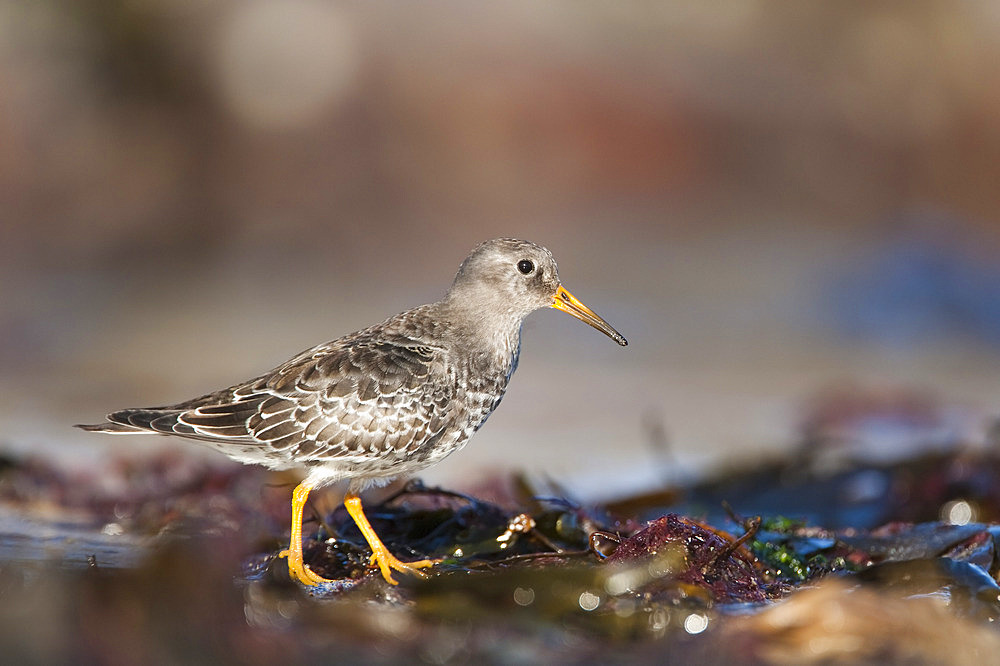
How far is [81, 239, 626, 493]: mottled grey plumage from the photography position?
518 cm

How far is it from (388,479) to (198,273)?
9044 mm

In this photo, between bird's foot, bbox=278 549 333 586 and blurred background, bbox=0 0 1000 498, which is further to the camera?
blurred background, bbox=0 0 1000 498

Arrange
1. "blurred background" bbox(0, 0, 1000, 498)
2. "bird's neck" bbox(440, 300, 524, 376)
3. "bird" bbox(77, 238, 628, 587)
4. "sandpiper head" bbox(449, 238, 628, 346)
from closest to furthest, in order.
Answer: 1. "bird" bbox(77, 238, 628, 587)
2. "bird's neck" bbox(440, 300, 524, 376)
3. "sandpiper head" bbox(449, 238, 628, 346)
4. "blurred background" bbox(0, 0, 1000, 498)

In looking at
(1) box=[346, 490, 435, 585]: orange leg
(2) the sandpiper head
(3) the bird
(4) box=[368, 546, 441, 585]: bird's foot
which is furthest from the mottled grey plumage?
(4) box=[368, 546, 441, 585]: bird's foot

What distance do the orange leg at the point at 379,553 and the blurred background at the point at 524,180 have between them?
5.05 metres

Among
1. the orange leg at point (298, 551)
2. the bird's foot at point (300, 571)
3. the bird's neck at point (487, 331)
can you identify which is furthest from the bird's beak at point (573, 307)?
the bird's foot at point (300, 571)

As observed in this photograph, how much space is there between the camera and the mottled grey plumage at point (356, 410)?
17.0 ft

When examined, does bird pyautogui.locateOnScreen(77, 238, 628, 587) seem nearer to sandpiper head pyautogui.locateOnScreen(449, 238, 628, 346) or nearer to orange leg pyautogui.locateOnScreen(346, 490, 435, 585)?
orange leg pyautogui.locateOnScreen(346, 490, 435, 585)

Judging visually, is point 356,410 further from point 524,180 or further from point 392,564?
point 524,180

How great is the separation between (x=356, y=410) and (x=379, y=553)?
2.27 feet

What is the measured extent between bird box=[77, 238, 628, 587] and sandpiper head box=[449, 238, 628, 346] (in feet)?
0.95

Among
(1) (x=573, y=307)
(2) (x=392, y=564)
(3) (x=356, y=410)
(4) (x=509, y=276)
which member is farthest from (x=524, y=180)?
(2) (x=392, y=564)

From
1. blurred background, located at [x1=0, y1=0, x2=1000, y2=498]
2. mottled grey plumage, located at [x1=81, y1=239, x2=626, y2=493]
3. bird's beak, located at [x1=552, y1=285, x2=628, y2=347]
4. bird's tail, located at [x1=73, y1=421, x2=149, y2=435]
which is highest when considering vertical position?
blurred background, located at [x1=0, y1=0, x2=1000, y2=498]

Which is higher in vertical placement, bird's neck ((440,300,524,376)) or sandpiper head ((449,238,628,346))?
sandpiper head ((449,238,628,346))
